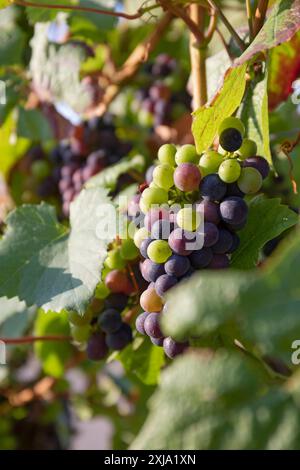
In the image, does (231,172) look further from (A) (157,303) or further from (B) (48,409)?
(B) (48,409)

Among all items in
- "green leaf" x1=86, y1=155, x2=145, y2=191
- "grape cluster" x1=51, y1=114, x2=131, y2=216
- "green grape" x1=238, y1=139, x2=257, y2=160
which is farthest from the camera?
"grape cluster" x1=51, y1=114, x2=131, y2=216

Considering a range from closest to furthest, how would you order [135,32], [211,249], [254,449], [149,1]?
[254,449] → [211,249] → [149,1] → [135,32]

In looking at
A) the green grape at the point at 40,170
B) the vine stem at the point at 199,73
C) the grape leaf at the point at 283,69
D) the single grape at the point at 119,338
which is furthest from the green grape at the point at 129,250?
the green grape at the point at 40,170

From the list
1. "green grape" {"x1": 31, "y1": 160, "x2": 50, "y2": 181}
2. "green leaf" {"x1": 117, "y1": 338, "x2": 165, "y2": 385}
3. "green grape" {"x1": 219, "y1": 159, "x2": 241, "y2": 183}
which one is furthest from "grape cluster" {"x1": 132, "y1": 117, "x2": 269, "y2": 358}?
"green grape" {"x1": 31, "y1": 160, "x2": 50, "y2": 181}

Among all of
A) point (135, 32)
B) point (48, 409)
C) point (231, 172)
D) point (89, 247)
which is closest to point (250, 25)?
point (231, 172)

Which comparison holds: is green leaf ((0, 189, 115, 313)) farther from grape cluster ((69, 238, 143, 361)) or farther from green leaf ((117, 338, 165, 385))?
green leaf ((117, 338, 165, 385))

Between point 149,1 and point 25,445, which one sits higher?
point 149,1

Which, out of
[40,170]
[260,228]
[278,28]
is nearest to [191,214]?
[260,228]
